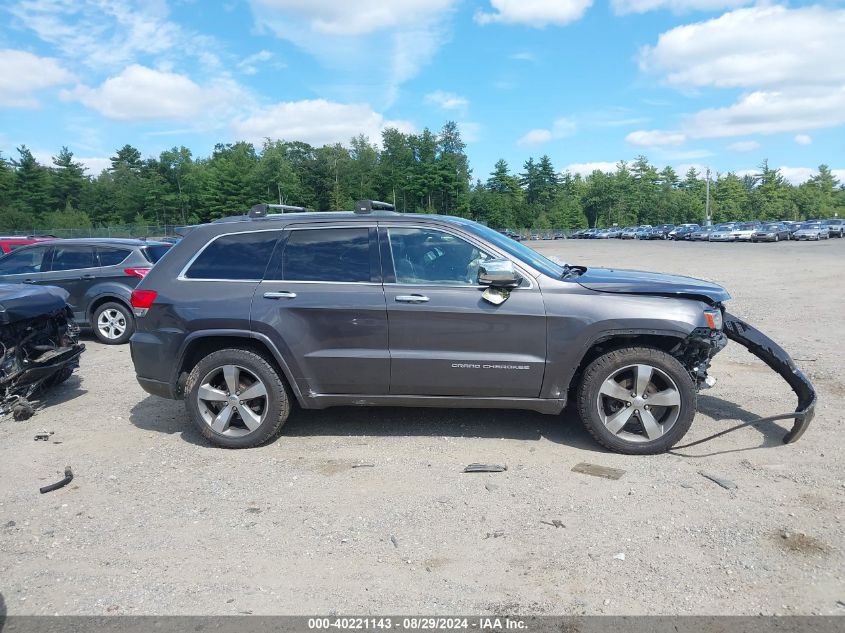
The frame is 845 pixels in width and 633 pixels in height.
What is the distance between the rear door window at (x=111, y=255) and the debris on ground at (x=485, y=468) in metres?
7.95

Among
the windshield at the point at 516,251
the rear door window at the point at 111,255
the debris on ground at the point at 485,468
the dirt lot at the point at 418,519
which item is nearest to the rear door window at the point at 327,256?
the windshield at the point at 516,251

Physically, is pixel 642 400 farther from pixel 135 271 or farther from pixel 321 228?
pixel 135 271

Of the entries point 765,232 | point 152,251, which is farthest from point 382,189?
point 152,251

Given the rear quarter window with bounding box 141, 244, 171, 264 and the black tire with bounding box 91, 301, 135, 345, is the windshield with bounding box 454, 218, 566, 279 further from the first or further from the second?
the black tire with bounding box 91, 301, 135, 345

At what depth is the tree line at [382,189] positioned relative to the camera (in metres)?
77.3

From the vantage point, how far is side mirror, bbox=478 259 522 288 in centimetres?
452

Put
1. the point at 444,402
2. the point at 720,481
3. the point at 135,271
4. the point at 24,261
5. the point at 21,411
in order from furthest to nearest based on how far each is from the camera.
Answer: the point at 24,261
the point at 135,271
the point at 21,411
the point at 444,402
the point at 720,481

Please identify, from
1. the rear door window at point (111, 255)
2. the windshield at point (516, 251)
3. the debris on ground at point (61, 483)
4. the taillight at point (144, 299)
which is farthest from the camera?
the rear door window at point (111, 255)

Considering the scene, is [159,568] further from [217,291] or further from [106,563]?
[217,291]

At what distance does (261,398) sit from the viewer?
498cm

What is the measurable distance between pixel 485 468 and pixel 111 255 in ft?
27.1

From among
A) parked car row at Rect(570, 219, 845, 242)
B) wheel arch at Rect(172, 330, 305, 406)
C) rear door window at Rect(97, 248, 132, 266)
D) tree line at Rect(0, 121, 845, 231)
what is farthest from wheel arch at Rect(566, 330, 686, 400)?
tree line at Rect(0, 121, 845, 231)

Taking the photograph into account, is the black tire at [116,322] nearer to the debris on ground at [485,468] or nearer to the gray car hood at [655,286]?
the debris on ground at [485,468]

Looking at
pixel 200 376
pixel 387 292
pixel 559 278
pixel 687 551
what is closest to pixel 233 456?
pixel 200 376
